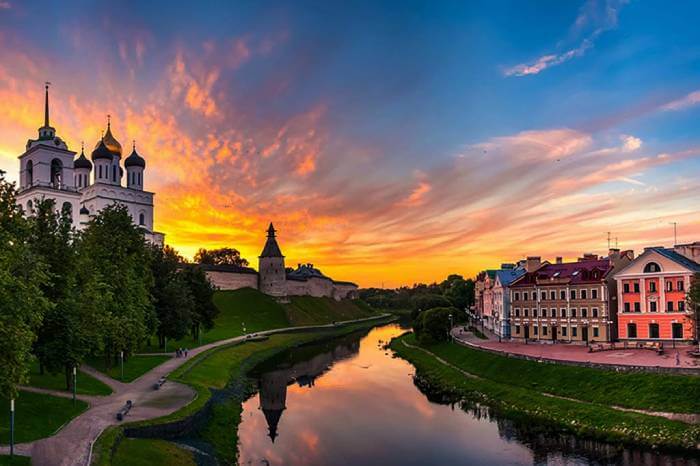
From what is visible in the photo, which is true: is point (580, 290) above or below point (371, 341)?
above

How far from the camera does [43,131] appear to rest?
89625mm

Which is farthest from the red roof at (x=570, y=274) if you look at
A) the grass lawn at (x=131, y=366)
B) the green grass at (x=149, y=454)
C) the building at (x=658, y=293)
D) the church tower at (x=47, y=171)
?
the church tower at (x=47, y=171)

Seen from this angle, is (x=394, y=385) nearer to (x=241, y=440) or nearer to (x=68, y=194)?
(x=241, y=440)

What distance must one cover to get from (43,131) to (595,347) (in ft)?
287

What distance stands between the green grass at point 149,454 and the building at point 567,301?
151ft

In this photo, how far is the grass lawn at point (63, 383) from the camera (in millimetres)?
36562

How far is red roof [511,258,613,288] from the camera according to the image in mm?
60834

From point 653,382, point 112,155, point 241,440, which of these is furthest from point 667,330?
point 112,155

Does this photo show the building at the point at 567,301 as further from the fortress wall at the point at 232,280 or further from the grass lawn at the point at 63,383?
the fortress wall at the point at 232,280

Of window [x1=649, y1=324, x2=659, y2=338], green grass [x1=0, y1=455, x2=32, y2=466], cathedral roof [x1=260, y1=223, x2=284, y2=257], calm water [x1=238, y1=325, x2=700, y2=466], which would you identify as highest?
cathedral roof [x1=260, y1=223, x2=284, y2=257]

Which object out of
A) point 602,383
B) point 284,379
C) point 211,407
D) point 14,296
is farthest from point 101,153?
point 602,383

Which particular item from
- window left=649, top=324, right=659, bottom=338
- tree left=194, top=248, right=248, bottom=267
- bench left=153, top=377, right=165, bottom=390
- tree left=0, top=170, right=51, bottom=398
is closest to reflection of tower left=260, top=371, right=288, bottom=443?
bench left=153, top=377, right=165, bottom=390

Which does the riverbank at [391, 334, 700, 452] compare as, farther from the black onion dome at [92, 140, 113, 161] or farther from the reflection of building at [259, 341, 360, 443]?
the black onion dome at [92, 140, 113, 161]

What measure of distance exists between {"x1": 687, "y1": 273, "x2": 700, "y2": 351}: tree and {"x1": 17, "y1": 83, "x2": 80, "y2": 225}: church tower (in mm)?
83530
